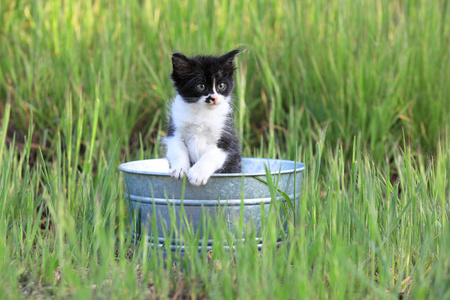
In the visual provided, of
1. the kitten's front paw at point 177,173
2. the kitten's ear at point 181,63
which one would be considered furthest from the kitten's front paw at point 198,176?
the kitten's ear at point 181,63

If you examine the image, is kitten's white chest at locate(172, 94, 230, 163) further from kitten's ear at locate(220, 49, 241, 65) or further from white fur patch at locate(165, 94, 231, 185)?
kitten's ear at locate(220, 49, 241, 65)

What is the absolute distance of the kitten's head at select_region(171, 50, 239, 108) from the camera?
2.75 m

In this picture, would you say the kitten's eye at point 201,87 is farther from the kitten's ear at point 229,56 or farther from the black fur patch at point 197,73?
the kitten's ear at point 229,56

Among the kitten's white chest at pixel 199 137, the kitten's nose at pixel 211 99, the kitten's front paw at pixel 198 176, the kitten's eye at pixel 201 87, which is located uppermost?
the kitten's eye at pixel 201 87

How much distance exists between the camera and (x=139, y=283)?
2096mm

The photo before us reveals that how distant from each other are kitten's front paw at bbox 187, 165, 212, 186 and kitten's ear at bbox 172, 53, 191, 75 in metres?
0.60

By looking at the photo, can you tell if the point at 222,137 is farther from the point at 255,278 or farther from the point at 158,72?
the point at 158,72

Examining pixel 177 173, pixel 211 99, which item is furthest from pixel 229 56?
pixel 177 173

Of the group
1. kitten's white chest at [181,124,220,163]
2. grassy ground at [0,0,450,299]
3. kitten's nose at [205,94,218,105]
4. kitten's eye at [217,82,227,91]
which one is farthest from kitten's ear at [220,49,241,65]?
grassy ground at [0,0,450,299]

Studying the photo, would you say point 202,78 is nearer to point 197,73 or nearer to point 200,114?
point 197,73

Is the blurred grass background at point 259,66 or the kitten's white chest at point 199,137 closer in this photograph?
the kitten's white chest at point 199,137

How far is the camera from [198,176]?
242 cm

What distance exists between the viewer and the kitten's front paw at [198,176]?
2420 millimetres

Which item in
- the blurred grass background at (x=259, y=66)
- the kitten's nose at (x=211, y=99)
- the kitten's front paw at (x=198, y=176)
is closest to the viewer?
the kitten's front paw at (x=198, y=176)
